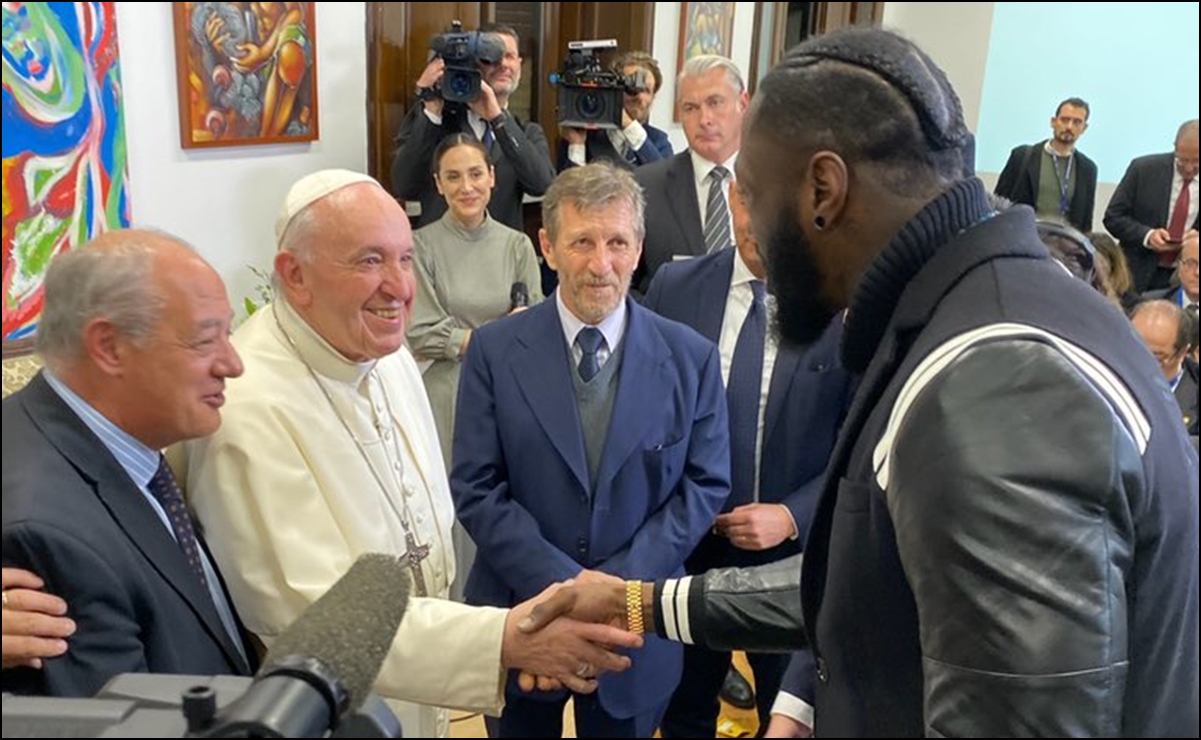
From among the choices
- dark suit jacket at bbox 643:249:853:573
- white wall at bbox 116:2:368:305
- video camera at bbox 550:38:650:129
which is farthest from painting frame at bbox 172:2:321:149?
dark suit jacket at bbox 643:249:853:573

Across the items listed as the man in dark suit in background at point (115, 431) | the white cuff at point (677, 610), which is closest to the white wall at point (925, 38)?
the white cuff at point (677, 610)

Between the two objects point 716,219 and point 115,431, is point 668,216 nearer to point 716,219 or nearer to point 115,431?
point 716,219

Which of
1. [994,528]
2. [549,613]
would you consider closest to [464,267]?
[549,613]

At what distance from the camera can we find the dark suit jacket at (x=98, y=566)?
0.71 m

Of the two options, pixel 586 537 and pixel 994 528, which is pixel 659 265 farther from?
pixel 994 528

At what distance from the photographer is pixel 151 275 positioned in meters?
Result: 0.76

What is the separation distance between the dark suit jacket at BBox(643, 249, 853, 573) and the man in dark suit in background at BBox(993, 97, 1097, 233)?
371 mm

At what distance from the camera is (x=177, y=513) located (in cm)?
95

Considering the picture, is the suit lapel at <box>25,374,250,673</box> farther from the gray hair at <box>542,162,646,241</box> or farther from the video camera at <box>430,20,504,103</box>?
the gray hair at <box>542,162,646,241</box>

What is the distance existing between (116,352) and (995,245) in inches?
27.8

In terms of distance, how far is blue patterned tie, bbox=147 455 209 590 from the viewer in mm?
910

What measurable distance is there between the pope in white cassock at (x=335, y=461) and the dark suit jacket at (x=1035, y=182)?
2.86 ft

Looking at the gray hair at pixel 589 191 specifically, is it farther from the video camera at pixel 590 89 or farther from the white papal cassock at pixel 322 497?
the white papal cassock at pixel 322 497

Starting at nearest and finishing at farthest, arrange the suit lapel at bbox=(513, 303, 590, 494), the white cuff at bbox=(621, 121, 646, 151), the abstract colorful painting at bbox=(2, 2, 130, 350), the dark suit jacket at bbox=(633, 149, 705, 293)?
1. the abstract colorful painting at bbox=(2, 2, 130, 350)
2. the suit lapel at bbox=(513, 303, 590, 494)
3. the dark suit jacket at bbox=(633, 149, 705, 293)
4. the white cuff at bbox=(621, 121, 646, 151)
